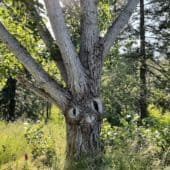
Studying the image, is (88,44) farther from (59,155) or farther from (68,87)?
(59,155)

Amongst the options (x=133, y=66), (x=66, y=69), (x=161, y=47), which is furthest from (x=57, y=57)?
(x=161, y=47)

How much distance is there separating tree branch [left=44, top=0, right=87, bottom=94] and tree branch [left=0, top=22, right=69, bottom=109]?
222mm

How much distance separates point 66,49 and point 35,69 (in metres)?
0.57

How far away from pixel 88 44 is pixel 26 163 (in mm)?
2218

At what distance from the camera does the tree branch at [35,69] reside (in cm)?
693

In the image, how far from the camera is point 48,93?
7.24 metres

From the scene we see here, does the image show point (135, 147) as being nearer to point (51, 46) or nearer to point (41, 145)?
point (41, 145)

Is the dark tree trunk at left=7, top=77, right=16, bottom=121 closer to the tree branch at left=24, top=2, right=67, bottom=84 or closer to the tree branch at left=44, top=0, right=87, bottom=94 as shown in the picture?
the tree branch at left=24, top=2, right=67, bottom=84

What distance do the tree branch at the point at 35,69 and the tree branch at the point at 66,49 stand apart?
0.22m

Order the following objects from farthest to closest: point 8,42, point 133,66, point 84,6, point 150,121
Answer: point 133,66 → point 150,121 → point 84,6 → point 8,42

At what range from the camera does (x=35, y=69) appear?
702 centimetres

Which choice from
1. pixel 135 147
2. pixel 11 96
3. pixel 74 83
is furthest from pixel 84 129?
pixel 11 96

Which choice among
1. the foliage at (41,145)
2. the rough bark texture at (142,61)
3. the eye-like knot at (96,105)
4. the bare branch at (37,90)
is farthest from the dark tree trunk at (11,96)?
the eye-like knot at (96,105)

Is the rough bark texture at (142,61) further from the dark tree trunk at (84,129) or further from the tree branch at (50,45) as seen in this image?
the dark tree trunk at (84,129)
